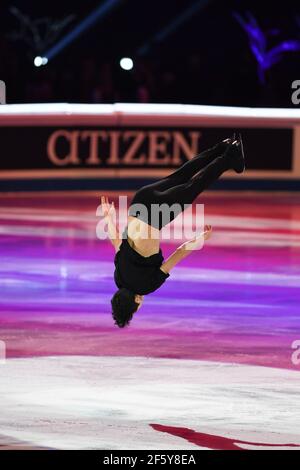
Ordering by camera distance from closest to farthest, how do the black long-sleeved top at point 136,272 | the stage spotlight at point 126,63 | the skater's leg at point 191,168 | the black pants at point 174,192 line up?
the black long-sleeved top at point 136,272 < the black pants at point 174,192 < the skater's leg at point 191,168 < the stage spotlight at point 126,63

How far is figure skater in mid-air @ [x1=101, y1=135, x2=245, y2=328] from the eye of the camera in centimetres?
786

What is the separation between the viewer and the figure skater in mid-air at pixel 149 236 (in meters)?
7.86

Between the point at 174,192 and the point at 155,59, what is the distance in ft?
55.3

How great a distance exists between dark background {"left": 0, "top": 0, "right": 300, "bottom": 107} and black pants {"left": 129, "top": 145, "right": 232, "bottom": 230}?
395 inches

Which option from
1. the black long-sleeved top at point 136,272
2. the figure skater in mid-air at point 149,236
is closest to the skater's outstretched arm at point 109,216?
the figure skater in mid-air at point 149,236

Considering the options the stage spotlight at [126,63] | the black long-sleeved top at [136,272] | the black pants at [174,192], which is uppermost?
the stage spotlight at [126,63]

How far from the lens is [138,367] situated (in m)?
8.30

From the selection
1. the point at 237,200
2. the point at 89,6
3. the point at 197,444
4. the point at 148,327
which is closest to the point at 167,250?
the point at 148,327

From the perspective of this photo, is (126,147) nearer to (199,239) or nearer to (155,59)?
(155,59)

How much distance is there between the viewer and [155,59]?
24938 millimetres

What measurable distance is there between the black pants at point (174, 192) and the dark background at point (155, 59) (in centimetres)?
1002

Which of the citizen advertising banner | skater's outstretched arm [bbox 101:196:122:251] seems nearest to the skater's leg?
skater's outstretched arm [bbox 101:196:122:251]

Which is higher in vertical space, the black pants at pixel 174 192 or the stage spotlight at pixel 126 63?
the stage spotlight at pixel 126 63

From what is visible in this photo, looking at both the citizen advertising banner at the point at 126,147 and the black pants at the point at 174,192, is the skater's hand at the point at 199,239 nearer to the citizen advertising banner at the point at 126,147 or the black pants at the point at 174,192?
the black pants at the point at 174,192
